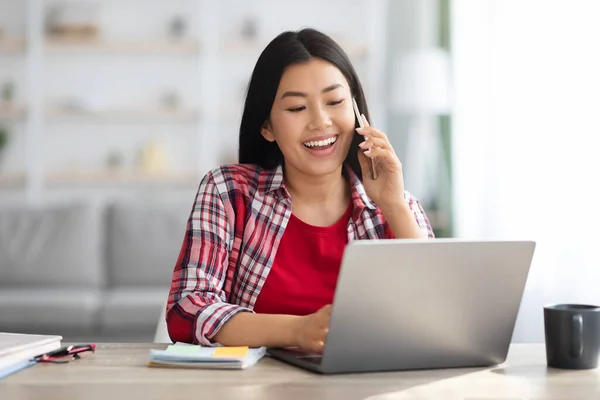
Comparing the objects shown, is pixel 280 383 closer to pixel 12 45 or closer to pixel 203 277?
pixel 203 277

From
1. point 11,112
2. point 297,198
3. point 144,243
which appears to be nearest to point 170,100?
point 11,112

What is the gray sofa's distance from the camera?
3975 millimetres

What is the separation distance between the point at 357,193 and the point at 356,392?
2.53ft

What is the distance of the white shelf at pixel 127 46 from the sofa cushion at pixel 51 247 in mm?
1310

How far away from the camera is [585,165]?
2.95 metres

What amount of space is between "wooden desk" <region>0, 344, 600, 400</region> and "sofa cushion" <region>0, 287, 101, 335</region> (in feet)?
8.07

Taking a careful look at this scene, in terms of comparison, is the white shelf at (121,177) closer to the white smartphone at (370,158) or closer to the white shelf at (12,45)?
the white shelf at (12,45)

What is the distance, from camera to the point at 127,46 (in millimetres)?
5152

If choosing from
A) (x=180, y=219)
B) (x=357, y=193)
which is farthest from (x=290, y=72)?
(x=180, y=219)

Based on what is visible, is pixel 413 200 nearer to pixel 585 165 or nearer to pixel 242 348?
pixel 242 348

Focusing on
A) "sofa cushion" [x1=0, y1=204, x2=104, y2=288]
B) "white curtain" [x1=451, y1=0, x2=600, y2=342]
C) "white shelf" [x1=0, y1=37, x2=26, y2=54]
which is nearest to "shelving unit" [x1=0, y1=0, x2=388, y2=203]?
"white shelf" [x1=0, y1=37, x2=26, y2=54]

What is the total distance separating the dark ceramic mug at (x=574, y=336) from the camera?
122cm

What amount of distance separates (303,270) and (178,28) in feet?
12.5

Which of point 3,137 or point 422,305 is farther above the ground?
point 3,137
